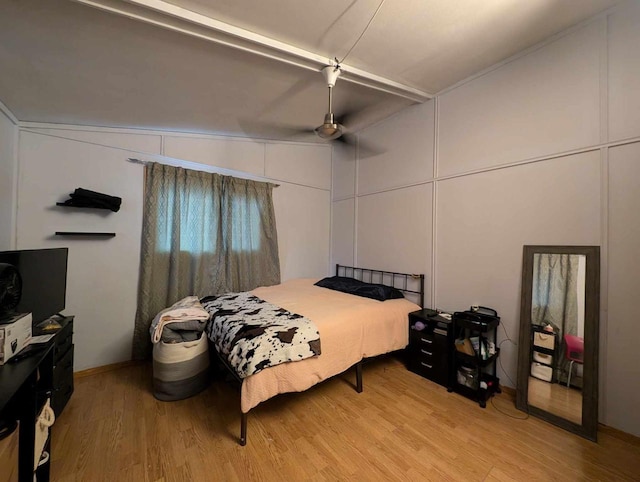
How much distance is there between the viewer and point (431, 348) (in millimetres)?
2480

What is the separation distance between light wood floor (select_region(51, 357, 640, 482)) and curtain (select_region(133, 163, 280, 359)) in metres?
1.03

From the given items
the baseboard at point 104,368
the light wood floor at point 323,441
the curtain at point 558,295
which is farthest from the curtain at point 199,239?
the curtain at point 558,295

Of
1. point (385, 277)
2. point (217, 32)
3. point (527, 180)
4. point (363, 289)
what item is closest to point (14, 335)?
point (217, 32)

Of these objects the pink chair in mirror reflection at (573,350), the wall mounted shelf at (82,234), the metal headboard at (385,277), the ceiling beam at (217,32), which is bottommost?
the pink chair in mirror reflection at (573,350)

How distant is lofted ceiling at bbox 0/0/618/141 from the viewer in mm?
1534

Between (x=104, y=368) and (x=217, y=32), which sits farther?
(x=104, y=368)

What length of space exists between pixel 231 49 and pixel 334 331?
7.56 ft

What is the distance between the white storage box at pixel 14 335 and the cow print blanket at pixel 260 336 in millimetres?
1037

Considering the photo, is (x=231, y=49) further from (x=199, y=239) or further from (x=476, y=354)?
(x=476, y=354)

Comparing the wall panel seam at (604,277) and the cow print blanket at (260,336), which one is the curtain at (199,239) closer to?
the cow print blanket at (260,336)

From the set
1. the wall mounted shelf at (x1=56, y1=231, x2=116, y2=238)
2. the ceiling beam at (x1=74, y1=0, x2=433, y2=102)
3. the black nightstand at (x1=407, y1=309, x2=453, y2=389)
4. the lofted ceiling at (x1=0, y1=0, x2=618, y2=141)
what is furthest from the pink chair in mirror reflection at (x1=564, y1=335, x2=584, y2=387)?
the wall mounted shelf at (x1=56, y1=231, x2=116, y2=238)

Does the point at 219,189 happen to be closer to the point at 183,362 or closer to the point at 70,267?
the point at 70,267

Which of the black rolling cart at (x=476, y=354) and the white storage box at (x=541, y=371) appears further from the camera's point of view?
the black rolling cart at (x=476, y=354)

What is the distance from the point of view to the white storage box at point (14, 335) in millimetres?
1115
